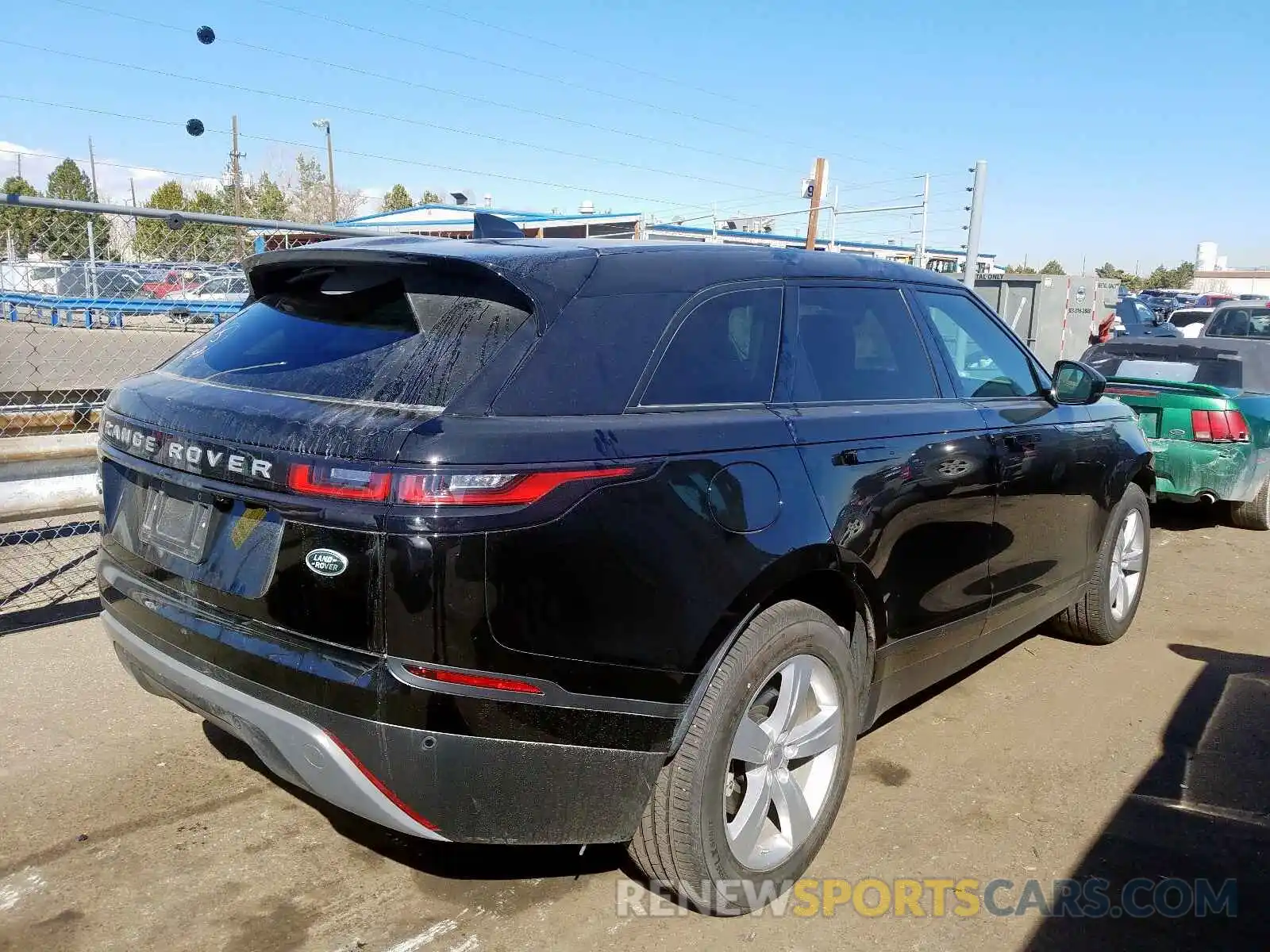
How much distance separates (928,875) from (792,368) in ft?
5.17

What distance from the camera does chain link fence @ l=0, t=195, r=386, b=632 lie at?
15.0 ft

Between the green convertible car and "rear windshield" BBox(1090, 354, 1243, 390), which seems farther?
"rear windshield" BBox(1090, 354, 1243, 390)

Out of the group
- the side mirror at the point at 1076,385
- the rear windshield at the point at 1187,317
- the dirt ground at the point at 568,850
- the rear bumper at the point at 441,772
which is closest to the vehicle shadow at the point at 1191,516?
the dirt ground at the point at 568,850

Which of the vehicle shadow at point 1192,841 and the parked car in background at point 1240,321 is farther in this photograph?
the parked car in background at point 1240,321

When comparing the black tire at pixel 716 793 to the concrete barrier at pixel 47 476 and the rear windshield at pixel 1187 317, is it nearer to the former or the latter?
the concrete barrier at pixel 47 476

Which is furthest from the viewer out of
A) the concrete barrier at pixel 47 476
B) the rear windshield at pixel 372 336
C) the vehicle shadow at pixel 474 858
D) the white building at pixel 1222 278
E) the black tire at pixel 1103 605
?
the white building at pixel 1222 278

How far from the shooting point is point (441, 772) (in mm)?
2303

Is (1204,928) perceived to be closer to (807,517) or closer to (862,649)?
(862,649)

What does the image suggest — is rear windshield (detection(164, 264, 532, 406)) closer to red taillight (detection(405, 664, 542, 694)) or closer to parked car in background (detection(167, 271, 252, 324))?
red taillight (detection(405, 664, 542, 694))

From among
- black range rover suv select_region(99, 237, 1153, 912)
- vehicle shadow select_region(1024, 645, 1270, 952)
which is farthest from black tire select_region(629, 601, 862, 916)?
vehicle shadow select_region(1024, 645, 1270, 952)

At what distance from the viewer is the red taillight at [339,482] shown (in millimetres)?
2223

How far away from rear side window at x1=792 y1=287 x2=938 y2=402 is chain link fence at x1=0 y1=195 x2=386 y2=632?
5.90ft

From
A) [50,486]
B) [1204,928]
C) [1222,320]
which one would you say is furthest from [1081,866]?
[1222,320]

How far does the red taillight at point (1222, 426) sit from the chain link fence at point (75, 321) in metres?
5.66
